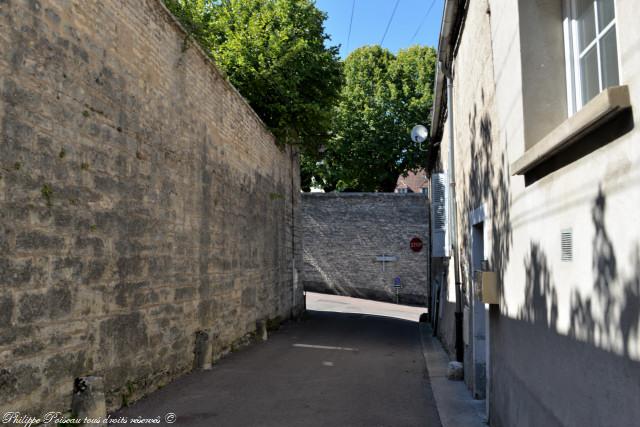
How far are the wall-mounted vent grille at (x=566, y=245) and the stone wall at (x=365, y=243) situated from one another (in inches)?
987

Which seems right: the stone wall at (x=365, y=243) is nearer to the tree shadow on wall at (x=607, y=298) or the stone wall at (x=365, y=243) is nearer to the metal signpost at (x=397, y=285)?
the metal signpost at (x=397, y=285)

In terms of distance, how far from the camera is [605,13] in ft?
10.8

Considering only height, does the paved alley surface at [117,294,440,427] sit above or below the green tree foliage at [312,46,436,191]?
below

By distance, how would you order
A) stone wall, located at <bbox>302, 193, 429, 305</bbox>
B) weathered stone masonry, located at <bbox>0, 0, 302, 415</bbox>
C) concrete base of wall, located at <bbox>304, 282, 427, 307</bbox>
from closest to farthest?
weathered stone masonry, located at <bbox>0, 0, 302, 415</bbox>
concrete base of wall, located at <bbox>304, 282, 427, 307</bbox>
stone wall, located at <bbox>302, 193, 429, 305</bbox>

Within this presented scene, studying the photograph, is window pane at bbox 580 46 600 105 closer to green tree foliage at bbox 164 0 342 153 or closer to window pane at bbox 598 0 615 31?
window pane at bbox 598 0 615 31

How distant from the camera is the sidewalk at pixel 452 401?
6.17 metres

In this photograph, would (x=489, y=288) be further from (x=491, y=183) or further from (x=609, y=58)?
(x=609, y=58)

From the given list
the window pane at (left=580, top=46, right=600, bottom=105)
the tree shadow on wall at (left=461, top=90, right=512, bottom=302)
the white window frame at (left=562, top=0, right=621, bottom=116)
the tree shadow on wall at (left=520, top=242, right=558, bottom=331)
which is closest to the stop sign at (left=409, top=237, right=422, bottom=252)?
the tree shadow on wall at (left=461, top=90, right=512, bottom=302)

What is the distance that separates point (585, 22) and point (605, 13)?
1.61 ft

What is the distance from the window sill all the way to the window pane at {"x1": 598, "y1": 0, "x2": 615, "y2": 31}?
2.09 ft

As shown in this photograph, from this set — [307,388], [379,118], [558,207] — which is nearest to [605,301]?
[558,207]

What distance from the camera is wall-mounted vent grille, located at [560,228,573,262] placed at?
10.9 ft

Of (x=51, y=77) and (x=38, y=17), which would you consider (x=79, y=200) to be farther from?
(x=38, y=17)

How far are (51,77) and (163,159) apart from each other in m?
2.65
